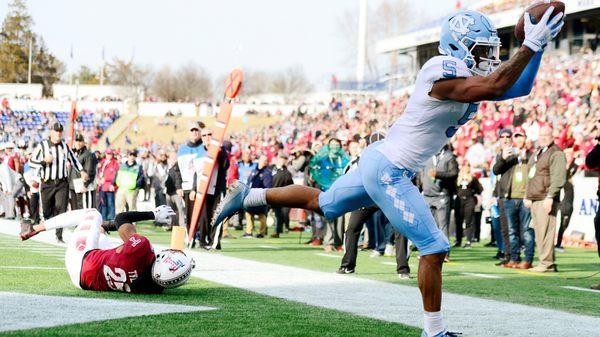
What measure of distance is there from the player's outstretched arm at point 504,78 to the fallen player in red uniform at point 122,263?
9.29 feet

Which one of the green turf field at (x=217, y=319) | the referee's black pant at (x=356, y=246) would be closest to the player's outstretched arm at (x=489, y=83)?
the green turf field at (x=217, y=319)

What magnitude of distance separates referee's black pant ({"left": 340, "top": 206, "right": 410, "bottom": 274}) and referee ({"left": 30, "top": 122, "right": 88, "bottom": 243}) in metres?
4.85

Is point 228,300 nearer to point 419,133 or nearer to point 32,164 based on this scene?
point 419,133

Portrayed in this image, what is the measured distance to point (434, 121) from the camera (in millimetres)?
6031

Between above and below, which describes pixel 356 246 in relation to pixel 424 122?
below

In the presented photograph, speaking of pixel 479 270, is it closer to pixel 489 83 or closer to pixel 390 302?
pixel 390 302

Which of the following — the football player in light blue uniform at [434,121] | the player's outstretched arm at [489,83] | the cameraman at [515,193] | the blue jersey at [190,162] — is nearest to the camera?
the player's outstretched arm at [489,83]

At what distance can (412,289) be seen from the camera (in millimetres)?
9617

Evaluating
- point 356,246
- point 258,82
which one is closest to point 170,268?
point 356,246

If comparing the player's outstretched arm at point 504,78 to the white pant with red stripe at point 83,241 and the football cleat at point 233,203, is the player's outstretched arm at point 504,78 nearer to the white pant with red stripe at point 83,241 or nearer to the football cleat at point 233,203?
the football cleat at point 233,203

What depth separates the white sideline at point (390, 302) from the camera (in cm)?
680

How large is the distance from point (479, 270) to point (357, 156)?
2.68 meters

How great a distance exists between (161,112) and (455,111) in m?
67.4

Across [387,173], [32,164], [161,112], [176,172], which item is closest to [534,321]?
[387,173]
